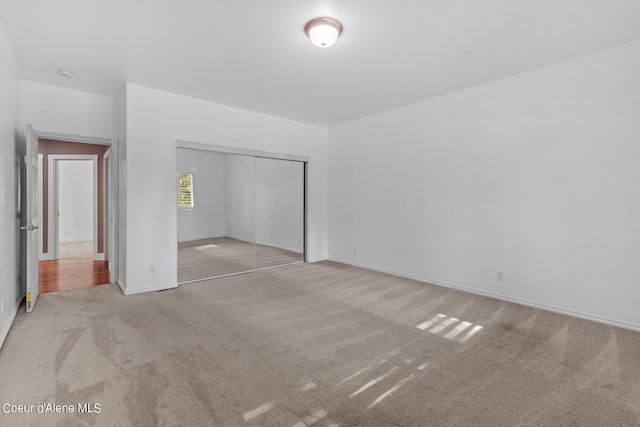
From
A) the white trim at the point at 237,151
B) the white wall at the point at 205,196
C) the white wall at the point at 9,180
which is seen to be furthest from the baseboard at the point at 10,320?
the white trim at the point at 237,151

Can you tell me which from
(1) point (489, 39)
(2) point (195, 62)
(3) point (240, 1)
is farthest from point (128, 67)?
(1) point (489, 39)

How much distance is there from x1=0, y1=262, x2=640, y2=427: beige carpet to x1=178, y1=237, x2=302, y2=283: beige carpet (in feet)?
2.95

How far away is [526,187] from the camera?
360 cm

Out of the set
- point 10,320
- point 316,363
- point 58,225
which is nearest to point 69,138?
point 10,320

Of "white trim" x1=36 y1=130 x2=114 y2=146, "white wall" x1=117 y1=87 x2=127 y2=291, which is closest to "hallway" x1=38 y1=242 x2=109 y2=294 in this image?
"white wall" x1=117 y1=87 x2=127 y2=291

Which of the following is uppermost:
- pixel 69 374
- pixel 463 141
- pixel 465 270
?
pixel 463 141

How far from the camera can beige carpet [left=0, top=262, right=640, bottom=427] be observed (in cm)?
181

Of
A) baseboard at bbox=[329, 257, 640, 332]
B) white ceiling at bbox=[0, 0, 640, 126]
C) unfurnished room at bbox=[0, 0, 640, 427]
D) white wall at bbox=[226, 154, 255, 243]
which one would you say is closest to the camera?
unfurnished room at bbox=[0, 0, 640, 427]

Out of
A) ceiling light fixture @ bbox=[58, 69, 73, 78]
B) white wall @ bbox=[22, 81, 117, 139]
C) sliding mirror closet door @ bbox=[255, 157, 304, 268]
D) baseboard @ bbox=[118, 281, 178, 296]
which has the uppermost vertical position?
ceiling light fixture @ bbox=[58, 69, 73, 78]

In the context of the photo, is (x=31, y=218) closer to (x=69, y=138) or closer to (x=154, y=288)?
(x=69, y=138)

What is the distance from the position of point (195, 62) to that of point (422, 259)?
3996 millimetres

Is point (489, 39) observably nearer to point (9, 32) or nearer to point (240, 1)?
point (240, 1)

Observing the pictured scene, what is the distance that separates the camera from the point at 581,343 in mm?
2676

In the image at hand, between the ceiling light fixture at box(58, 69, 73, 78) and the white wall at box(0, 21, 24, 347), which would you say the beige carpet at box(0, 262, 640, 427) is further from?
the ceiling light fixture at box(58, 69, 73, 78)
